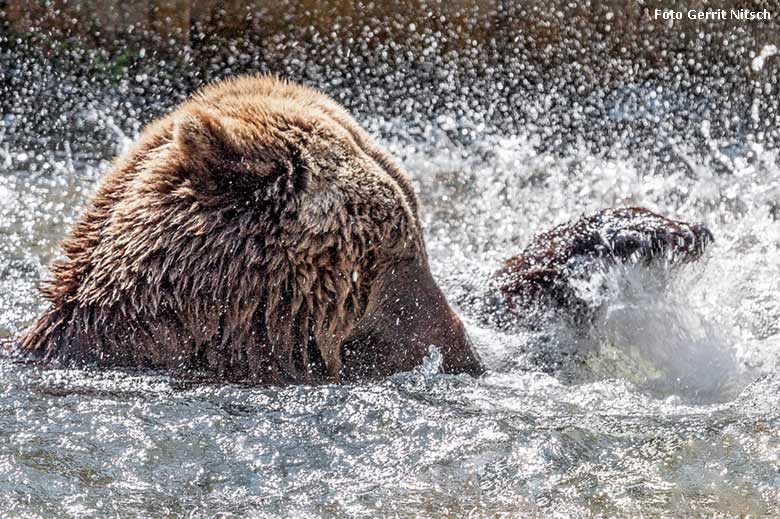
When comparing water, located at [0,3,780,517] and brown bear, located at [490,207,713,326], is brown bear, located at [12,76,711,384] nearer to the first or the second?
water, located at [0,3,780,517]

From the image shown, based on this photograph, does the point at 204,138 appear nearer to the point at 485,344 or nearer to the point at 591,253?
the point at 485,344

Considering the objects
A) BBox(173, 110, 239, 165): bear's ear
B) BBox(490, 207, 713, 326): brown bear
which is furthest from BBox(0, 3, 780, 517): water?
BBox(173, 110, 239, 165): bear's ear

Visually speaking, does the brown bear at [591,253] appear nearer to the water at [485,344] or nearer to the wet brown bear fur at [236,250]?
the water at [485,344]

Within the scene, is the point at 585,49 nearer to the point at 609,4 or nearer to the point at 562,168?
the point at 609,4

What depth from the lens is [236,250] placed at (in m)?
3.59

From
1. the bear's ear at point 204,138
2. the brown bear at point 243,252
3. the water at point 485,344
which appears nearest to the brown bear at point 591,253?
the water at point 485,344

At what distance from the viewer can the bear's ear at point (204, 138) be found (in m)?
3.44

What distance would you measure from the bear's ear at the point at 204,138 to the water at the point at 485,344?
780 mm

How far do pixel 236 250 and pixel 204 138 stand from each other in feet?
1.24

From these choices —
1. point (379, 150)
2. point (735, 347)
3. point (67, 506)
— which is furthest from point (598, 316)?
point (67, 506)

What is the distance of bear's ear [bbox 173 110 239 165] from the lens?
11.3 feet

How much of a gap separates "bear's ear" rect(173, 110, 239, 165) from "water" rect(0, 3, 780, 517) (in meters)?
0.78

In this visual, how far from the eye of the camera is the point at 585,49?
8.06 meters

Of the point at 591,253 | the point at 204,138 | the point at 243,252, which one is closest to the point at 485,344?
the point at 591,253
